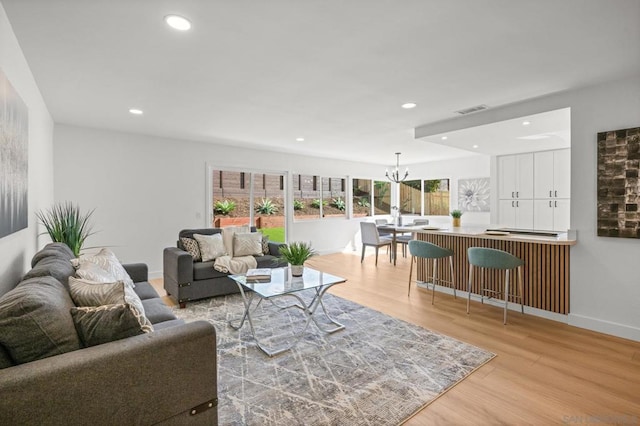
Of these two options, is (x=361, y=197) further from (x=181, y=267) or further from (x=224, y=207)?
(x=181, y=267)

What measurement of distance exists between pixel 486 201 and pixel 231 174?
19.0 feet

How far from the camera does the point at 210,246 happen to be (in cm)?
414

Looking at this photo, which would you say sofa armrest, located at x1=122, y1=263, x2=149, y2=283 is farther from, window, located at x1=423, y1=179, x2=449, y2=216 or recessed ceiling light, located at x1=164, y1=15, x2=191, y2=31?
window, located at x1=423, y1=179, x2=449, y2=216

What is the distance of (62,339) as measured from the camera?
1.27 meters

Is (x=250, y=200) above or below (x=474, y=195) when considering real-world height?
below

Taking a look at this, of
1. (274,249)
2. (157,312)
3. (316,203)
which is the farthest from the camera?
(316,203)

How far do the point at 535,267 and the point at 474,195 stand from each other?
426 centimetres

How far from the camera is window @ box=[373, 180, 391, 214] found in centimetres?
898

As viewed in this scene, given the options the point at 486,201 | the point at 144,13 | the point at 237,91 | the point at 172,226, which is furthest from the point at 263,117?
the point at 486,201

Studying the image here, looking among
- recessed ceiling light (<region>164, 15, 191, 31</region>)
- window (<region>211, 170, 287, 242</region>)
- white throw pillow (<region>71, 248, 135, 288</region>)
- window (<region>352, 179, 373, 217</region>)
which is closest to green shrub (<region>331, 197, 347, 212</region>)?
window (<region>352, 179, 373, 217</region>)

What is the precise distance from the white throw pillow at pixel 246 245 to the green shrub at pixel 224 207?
156 centimetres

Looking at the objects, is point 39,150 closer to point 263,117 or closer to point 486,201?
point 263,117

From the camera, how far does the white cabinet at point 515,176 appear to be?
589 cm

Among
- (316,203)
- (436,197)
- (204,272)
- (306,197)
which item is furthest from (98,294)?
(436,197)
